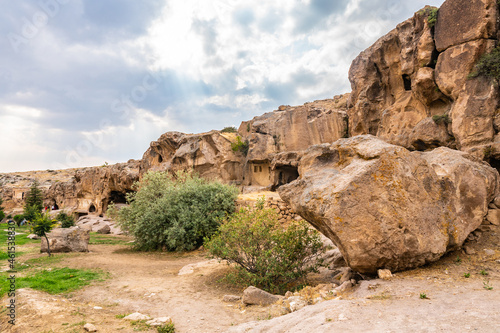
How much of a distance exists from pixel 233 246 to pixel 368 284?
3.61m

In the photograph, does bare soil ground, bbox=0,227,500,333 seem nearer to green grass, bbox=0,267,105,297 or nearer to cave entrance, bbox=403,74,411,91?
green grass, bbox=0,267,105,297

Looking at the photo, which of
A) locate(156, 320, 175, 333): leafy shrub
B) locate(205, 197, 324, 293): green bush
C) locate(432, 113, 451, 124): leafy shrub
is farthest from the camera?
locate(432, 113, 451, 124): leafy shrub

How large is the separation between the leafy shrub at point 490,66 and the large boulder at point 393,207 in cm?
698

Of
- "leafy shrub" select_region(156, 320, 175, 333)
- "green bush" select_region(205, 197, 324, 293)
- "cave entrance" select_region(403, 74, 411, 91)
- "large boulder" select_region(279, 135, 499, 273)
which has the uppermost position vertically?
"cave entrance" select_region(403, 74, 411, 91)

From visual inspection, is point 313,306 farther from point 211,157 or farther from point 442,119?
point 211,157

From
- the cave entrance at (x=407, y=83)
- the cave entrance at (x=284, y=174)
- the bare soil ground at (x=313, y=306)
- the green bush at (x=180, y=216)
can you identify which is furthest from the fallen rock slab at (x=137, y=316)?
the cave entrance at (x=284, y=174)

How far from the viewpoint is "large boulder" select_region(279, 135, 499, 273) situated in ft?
16.3

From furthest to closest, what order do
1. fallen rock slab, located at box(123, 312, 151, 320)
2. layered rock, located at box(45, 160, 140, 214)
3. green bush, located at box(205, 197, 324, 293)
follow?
layered rock, located at box(45, 160, 140, 214)
green bush, located at box(205, 197, 324, 293)
fallen rock slab, located at box(123, 312, 151, 320)

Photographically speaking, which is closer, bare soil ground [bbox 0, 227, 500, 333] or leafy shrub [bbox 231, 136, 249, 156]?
bare soil ground [bbox 0, 227, 500, 333]

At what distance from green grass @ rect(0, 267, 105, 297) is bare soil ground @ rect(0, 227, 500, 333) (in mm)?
445

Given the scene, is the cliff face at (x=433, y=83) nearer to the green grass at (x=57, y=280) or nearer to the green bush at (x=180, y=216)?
the green bush at (x=180, y=216)

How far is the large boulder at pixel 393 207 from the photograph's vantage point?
16.3 feet

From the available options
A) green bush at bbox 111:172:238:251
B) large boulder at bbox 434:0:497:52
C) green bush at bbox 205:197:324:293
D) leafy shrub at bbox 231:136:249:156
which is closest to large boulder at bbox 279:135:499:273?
green bush at bbox 205:197:324:293

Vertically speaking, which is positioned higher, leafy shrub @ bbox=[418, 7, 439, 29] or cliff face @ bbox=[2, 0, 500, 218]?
leafy shrub @ bbox=[418, 7, 439, 29]
